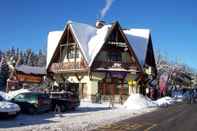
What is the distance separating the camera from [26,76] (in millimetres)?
51062

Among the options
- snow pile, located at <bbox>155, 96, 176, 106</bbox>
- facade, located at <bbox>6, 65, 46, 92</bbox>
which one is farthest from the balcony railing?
facade, located at <bbox>6, 65, 46, 92</bbox>

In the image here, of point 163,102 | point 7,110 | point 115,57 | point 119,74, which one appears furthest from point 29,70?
point 7,110

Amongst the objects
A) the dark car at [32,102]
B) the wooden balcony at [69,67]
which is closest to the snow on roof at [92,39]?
the wooden balcony at [69,67]

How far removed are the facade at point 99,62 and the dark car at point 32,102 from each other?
63.9 ft

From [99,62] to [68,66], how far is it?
3921mm

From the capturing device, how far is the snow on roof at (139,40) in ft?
158

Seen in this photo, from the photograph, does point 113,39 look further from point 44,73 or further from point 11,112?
point 11,112

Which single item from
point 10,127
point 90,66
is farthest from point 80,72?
point 10,127

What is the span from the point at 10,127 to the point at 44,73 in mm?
35798

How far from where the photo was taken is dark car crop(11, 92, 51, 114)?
23266 mm

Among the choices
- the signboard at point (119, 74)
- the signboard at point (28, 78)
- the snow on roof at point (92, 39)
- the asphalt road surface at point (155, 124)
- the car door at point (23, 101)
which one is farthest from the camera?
the signboard at point (28, 78)

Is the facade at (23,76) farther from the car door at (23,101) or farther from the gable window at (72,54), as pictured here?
the car door at (23,101)

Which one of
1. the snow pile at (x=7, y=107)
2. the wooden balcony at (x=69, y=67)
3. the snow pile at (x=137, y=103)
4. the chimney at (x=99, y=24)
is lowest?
the snow pile at (x=137, y=103)

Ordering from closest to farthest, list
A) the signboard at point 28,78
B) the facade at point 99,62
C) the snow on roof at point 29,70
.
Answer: the facade at point 99,62 → the snow on roof at point 29,70 → the signboard at point 28,78
